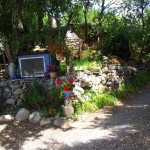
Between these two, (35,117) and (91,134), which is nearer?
(91,134)

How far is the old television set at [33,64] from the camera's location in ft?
27.4

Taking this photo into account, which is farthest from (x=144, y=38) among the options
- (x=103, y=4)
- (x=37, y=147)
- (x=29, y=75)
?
(x=37, y=147)

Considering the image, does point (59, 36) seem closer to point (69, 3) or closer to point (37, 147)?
point (69, 3)

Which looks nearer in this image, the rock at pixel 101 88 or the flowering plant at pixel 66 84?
the flowering plant at pixel 66 84

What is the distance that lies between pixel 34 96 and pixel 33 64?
4.55 ft

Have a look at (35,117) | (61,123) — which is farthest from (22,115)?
(61,123)

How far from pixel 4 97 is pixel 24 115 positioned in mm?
1107

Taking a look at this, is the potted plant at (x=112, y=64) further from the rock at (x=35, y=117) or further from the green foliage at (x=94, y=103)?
the rock at (x=35, y=117)

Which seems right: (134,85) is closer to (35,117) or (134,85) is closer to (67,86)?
(67,86)

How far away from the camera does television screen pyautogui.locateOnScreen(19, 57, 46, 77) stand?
27.6 ft

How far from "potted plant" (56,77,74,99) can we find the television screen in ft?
3.37

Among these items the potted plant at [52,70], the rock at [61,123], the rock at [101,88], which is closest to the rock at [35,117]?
the rock at [61,123]

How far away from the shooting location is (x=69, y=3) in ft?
26.8

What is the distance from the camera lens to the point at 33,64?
845cm
